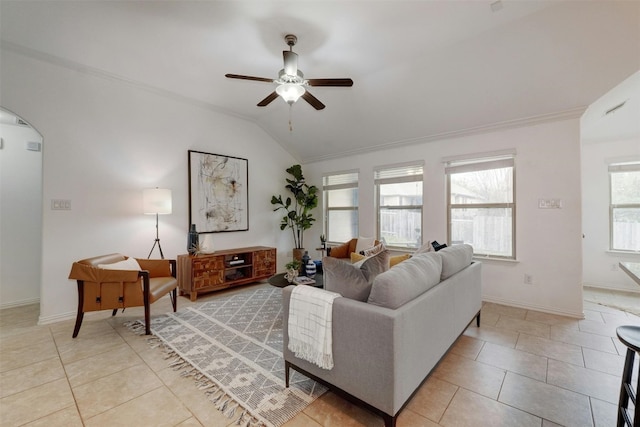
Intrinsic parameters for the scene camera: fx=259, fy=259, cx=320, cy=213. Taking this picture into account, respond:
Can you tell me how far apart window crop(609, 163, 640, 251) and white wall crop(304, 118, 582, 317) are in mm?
2025

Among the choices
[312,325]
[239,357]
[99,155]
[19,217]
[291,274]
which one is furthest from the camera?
[19,217]

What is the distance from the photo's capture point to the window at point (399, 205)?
458cm

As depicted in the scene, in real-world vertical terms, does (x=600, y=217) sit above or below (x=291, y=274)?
above

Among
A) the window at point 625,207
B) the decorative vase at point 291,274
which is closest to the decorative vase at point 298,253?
the decorative vase at point 291,274

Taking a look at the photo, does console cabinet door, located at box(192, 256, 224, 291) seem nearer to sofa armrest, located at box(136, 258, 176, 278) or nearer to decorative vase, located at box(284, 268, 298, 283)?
sofa armrest, located at box(136, 258, 176, 278)

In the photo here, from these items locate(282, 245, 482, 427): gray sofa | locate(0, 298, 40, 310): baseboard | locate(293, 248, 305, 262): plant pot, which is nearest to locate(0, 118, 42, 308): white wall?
locate(0, 298, 40, 310): baseboard

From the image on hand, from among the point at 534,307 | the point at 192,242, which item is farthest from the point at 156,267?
the point at 534,307

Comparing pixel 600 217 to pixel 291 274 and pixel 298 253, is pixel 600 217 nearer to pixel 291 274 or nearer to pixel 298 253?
pixel 291 274

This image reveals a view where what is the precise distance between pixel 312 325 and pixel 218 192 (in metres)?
3.68

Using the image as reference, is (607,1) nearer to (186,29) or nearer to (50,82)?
(186,29)

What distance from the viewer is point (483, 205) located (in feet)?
12.8

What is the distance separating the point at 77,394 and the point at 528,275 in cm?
491

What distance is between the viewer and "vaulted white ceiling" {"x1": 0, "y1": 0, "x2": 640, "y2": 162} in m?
2.46

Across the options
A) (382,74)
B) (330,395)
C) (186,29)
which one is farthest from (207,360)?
(382,74)
